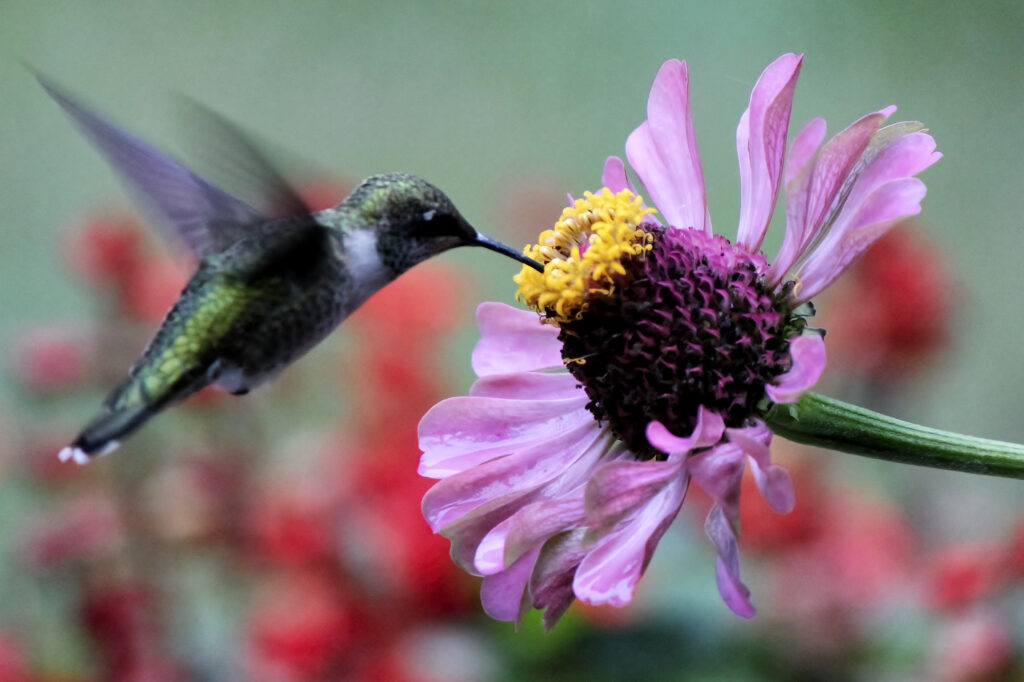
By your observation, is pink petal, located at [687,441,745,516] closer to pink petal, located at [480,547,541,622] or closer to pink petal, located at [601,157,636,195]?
pink petal, located at [480,547,541,622]

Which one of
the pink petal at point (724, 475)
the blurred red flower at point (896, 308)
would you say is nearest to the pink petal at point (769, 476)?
the pink petal at point (724, 475)

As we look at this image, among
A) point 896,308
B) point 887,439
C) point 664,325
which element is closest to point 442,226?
point 664,325

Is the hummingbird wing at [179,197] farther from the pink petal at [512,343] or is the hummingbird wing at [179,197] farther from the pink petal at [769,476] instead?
the pink petal at [769,476]

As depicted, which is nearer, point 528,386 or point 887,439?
point 887,439

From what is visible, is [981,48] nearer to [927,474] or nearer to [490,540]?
[927,474]

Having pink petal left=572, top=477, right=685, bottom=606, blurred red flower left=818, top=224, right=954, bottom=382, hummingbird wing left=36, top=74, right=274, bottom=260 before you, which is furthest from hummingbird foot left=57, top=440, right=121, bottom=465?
blurred red flower left=818, top=224, right=954, bottom=382

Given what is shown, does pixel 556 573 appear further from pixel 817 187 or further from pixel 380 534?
pixel 380 534
